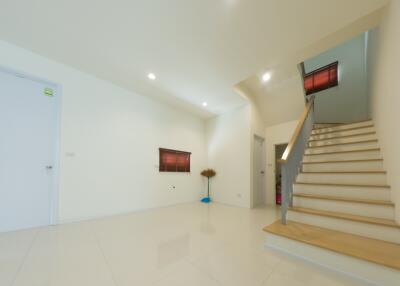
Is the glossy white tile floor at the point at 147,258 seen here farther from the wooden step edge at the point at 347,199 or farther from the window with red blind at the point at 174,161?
the window with red blind at the point at 174,161

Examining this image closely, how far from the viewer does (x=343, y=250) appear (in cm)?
148

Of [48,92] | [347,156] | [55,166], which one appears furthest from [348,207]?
[48,92]

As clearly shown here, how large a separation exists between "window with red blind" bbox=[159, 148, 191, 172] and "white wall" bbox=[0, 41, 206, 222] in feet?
0.55

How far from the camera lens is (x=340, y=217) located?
6.16 ft

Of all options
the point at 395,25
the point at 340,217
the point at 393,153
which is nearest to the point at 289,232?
the point at 340,217

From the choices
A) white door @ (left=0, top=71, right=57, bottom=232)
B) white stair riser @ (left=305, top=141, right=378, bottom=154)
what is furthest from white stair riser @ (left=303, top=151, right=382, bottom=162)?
white door @ (left=0, top=71, right=57, bottom=232)

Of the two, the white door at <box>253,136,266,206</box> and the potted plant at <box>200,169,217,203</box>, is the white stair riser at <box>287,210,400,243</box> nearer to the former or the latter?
the white door at <box>253,136,266,206</box>

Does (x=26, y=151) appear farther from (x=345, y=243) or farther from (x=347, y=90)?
(x=347, y=90)

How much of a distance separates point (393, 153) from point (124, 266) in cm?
338

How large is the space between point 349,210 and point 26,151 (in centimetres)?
498

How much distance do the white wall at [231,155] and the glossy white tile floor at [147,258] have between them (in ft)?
6.06

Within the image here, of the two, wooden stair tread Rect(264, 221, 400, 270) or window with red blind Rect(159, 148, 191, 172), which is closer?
wooden stair tread Rect(264, 221, 400, 270)

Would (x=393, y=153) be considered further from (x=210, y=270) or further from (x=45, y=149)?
(x=45, y=149)

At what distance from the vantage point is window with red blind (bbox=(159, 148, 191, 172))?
4.43 metres
